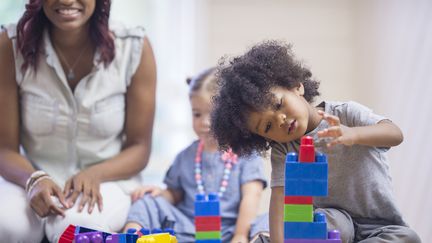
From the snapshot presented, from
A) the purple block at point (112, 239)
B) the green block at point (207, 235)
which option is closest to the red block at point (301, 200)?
the purple block at point (112, 239)

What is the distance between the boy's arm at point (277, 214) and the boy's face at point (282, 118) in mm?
128

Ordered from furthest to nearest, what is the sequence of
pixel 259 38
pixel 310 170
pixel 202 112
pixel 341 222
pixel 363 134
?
pixel 259 38 → pixel 202 112 → pixel 341 222 → pixel 363 134 → pixel 310 170

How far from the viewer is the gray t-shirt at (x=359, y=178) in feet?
4.20

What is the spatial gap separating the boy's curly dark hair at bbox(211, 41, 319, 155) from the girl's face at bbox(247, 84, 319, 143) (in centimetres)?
1

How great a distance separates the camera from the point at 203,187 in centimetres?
184

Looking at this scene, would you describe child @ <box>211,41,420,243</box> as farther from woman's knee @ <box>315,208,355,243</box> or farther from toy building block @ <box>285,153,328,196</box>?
toy building block @ <box>285,153,328,196</box>

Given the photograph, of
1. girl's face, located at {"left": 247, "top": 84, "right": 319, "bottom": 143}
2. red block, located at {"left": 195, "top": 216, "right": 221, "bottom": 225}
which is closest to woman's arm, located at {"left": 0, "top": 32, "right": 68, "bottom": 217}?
red block, located at {"left": 195, "top": 216, "right": 221, "bottom": 225}

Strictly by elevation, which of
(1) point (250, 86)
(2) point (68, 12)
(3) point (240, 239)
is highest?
(2) point (68, 12)

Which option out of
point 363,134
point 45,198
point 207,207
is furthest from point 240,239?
point 363,134

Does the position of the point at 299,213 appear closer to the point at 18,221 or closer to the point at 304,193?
the point at 304,193

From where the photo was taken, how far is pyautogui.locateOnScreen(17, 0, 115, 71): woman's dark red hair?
167cm

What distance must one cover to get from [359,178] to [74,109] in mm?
817

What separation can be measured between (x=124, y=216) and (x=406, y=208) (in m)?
0.72

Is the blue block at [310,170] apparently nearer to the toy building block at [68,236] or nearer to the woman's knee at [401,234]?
the woman's knee at [401,234]
